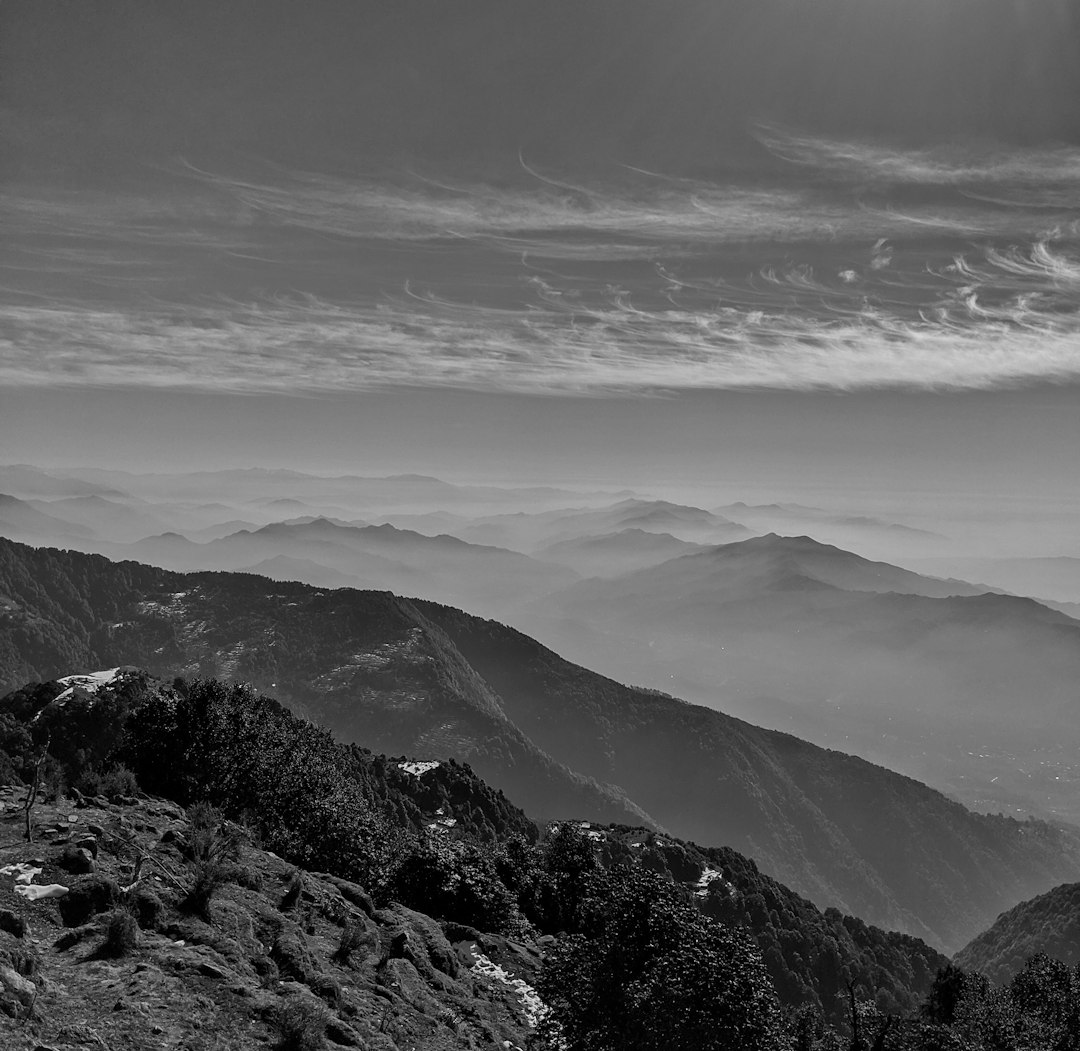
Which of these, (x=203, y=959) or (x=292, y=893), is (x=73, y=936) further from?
(x=292, y=893)

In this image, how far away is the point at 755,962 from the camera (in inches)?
1120

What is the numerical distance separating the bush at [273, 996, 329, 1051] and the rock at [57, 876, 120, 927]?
27.0 feet

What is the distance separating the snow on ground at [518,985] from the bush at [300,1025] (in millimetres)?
16357

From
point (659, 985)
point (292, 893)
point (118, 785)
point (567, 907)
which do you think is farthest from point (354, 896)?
point (567, 907)

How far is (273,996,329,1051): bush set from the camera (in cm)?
2238

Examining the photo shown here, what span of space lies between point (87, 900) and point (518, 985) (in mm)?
24452

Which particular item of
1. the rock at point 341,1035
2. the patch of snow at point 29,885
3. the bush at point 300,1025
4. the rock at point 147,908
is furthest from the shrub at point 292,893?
the rock at point 341,1035

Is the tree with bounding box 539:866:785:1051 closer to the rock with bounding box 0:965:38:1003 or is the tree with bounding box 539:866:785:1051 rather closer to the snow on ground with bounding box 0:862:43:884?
the rock with bounding box 0:965:38:1003

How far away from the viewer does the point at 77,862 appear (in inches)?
1190

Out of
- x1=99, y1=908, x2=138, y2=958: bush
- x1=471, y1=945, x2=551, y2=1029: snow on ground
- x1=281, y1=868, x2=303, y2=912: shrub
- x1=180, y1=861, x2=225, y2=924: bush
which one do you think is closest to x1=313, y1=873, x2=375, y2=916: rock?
x1=281, y1=868, x2=303, y2=912: shrub

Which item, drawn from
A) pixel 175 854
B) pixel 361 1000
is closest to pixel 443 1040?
pixel 361 1000

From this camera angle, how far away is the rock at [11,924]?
2361 cm

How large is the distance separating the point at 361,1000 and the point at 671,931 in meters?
12.2

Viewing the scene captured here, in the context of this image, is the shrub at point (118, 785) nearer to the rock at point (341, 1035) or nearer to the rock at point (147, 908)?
the rock at point (147, 908)
